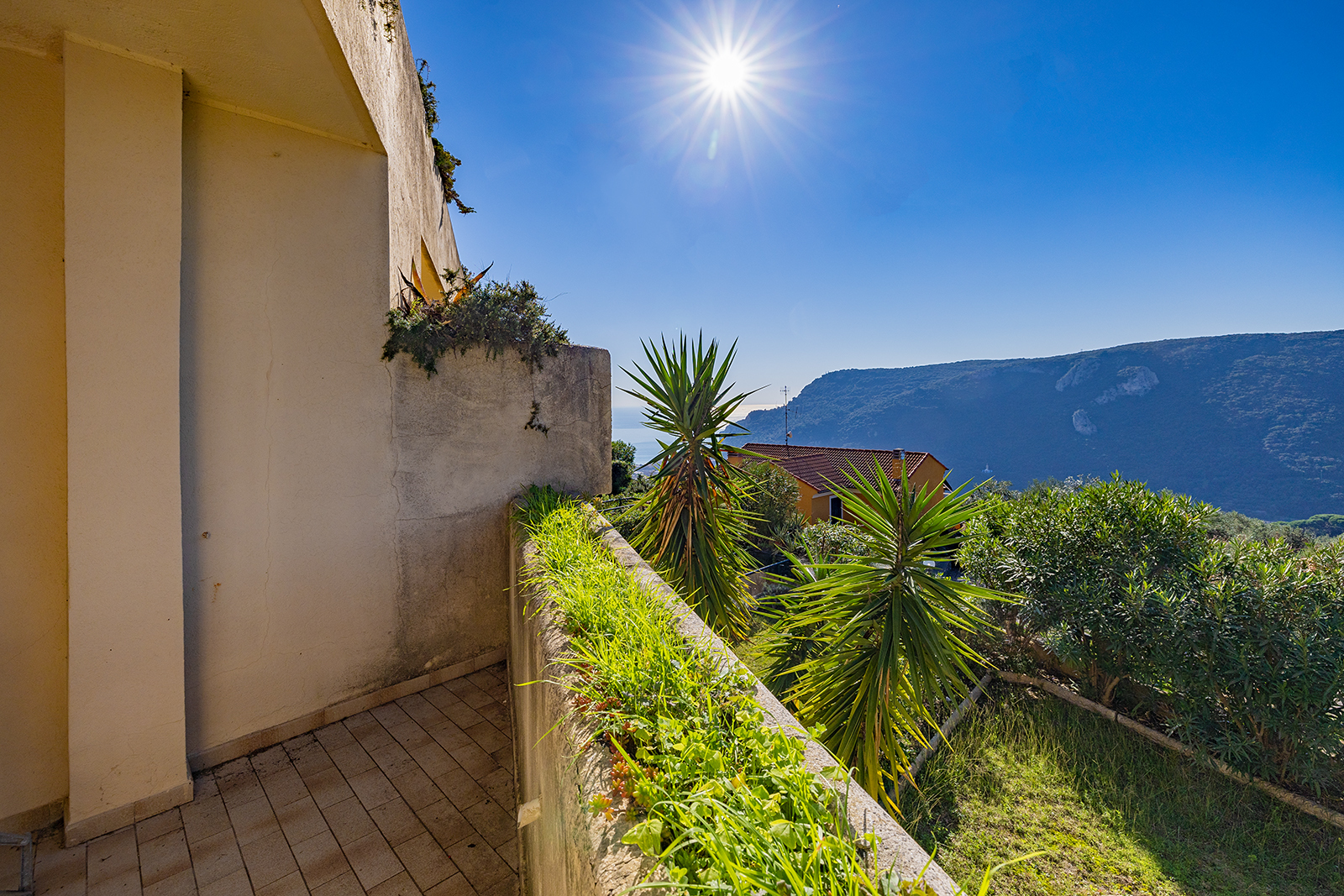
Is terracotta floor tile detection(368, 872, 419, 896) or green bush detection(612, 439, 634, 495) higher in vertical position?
green bush detection(612, 439, 634, 495)

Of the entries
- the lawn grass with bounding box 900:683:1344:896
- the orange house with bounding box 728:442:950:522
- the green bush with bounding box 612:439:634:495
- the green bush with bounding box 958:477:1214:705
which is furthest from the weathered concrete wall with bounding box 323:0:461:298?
the orange house with bounding box 728:442:950:522

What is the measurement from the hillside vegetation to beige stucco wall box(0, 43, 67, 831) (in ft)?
107

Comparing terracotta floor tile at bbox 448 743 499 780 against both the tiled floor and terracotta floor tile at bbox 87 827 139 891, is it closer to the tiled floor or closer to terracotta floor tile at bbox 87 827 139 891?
the tiled floor

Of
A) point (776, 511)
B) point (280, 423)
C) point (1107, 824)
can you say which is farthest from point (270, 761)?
point (776, 511)

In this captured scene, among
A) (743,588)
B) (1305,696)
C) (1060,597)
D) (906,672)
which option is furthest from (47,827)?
(1305,696)

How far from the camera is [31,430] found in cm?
241

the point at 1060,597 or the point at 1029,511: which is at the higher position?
the point at 1029,511

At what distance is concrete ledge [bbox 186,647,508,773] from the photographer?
9.55 feet

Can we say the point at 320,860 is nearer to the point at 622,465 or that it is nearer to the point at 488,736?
the point at 488,736

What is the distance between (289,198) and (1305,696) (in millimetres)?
7433

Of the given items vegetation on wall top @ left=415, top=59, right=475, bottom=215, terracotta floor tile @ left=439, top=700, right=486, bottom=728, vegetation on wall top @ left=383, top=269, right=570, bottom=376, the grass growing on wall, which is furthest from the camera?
vegetation on wall top @ left=415, top=59, right=475, bottom=215

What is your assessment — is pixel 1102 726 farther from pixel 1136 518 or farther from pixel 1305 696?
pixel 1136 518

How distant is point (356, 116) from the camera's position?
3.04m

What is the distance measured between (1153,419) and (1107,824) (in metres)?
72.7
